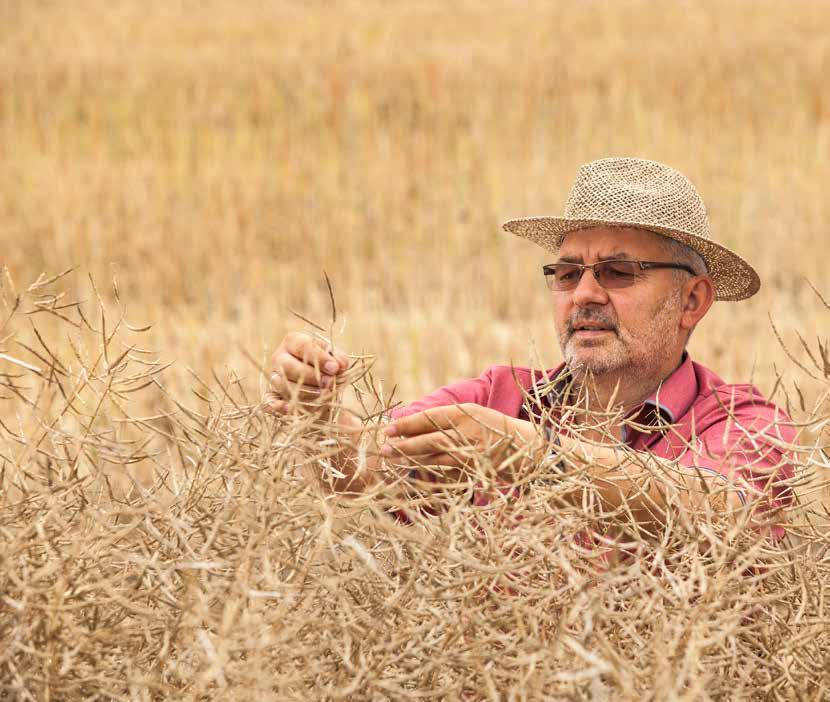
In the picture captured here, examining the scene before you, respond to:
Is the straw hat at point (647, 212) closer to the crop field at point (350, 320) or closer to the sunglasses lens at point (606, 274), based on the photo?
the sunglasses lens at point (606, 274)

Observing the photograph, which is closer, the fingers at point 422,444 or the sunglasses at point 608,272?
the fingers at point 422,444

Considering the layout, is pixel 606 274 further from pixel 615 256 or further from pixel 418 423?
pixel 418 423

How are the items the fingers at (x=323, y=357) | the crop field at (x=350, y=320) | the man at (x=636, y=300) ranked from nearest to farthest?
1. the crop field at (x=350, y=320)
2. the fingers at (x=323, y=357)
3. the man at (x=636, y=300)

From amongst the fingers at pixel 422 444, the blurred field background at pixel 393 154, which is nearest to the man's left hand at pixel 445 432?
the fingers at pixel 422 444

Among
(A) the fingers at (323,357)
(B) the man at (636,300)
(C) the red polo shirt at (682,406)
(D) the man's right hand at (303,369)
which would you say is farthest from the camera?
(B) the man at (636,300)

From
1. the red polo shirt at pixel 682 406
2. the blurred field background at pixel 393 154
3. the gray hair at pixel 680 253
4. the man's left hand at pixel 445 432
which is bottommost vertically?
the blurred field background at pixel 393 154

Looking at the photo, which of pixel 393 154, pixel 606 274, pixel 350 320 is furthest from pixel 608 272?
pixel 393 154

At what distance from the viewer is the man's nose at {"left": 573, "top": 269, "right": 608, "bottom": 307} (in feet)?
6.31

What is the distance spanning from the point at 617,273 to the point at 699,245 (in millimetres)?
159

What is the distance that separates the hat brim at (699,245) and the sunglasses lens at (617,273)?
0.21 ft

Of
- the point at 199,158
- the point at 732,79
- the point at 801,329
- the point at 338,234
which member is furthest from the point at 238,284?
the point at 732,79

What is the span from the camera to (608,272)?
1.96 m

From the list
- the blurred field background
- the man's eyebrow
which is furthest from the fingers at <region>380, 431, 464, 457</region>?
the blurred field background

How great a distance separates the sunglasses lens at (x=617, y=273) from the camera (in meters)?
1.94
